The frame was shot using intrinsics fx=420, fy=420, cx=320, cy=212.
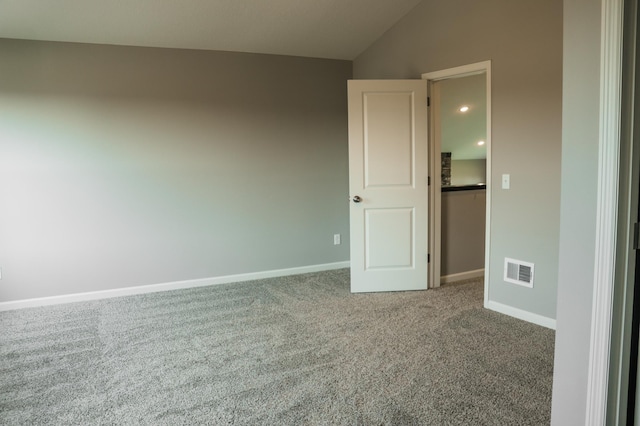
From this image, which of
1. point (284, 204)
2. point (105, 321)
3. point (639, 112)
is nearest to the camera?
point (639, 112)

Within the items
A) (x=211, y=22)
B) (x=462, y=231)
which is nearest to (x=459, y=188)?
(x=462, y=231)

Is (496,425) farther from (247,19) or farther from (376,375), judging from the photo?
(247,19)

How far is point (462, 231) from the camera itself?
13.9 ft

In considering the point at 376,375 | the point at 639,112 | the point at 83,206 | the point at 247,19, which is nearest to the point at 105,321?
the point at 83,206

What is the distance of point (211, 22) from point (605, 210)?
3.39 m

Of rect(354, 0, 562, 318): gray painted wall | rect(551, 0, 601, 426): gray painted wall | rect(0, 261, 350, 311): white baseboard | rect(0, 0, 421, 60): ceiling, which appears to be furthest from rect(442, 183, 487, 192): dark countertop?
rect(551, 0, 601, 426): gray painted wall

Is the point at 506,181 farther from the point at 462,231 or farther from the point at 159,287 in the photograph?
the point at 159,287

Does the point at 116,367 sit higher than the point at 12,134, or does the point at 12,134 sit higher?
the point at 12,134

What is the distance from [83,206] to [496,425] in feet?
11.9

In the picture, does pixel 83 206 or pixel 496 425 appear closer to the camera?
pixel 496 425

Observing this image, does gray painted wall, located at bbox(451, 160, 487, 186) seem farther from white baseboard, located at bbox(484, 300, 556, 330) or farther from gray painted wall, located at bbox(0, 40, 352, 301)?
white baseboard, located at bbox(484, 300, 556, 330)

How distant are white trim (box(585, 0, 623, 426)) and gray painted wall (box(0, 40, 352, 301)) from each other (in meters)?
3.45

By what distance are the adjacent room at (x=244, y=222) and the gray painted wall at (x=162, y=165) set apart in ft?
0.06

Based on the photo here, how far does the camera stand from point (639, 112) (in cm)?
126
